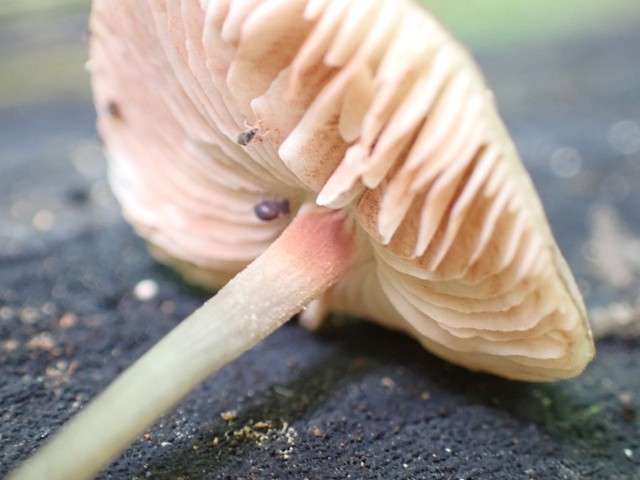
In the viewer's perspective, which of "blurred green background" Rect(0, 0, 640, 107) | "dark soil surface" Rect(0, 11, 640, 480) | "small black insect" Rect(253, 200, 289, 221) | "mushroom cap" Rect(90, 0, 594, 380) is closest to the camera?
"mushroom cap" Rect(90, 0, 594, 380)

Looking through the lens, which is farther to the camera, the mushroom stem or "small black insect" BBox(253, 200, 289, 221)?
"small black insect" BBox(253, 200, 289, 221)

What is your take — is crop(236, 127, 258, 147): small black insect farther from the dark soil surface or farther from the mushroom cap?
the dark soil surface

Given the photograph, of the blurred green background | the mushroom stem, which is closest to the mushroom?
the mushroom stem

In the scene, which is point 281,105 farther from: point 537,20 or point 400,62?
point 537,20

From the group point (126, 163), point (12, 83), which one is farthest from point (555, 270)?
point (12, 83)

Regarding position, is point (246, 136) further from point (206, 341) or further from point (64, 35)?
point (64, 35)

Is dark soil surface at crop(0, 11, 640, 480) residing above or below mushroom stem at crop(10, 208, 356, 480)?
below
